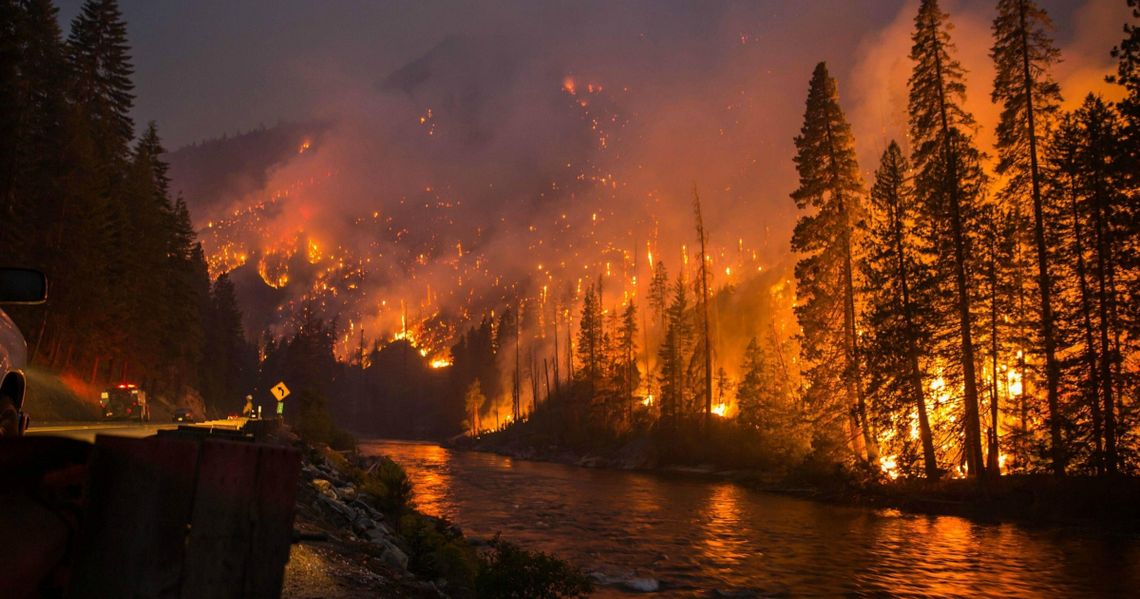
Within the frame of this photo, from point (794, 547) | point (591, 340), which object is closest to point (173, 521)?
point (794, 547)

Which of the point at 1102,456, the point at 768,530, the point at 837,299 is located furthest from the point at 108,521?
the point at 837,299

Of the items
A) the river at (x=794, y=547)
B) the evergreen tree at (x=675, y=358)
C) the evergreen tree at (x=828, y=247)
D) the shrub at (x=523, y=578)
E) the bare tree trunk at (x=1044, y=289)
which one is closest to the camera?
the shrub at (x=523, y=578)

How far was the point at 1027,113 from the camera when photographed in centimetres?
2750

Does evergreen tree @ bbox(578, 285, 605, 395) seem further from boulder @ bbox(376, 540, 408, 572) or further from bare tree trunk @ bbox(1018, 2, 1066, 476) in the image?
boulder @ bbox(376, 540, 408, 572)

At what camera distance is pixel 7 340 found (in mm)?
5957

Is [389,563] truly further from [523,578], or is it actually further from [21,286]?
[21,286]

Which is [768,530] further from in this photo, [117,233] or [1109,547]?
[117,233]

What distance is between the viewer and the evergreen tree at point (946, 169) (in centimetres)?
2809

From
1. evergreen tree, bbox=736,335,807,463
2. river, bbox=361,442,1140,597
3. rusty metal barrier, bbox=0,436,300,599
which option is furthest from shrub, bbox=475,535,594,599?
evergreen tree, bbox=736,335,807,463

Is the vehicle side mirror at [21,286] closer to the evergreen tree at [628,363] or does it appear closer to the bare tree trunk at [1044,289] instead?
the bare tree trunk at [1044,289]

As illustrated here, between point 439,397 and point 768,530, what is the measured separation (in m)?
160

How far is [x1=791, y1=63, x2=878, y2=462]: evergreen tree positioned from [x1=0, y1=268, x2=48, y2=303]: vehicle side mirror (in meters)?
34.3

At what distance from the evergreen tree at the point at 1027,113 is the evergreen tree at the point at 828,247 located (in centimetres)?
838

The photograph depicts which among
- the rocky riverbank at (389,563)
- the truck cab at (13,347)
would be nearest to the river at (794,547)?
the rocky riverbank at (389,563)
